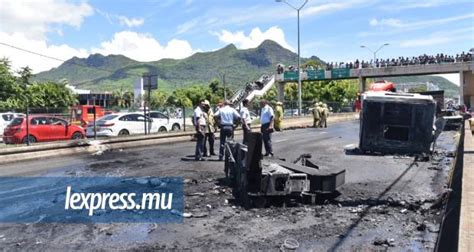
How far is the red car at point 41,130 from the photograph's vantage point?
18.2 m

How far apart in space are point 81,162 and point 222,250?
31.1ft

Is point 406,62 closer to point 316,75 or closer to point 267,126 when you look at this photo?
point 316,75

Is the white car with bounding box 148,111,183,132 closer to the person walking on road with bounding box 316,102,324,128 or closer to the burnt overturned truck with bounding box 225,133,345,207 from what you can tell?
the person walking on road with bounding box 316,102,324,128

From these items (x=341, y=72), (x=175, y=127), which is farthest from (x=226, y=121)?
(x=341, y=72)

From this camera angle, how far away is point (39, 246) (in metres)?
5.86

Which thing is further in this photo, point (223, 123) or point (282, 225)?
point (223, 123)

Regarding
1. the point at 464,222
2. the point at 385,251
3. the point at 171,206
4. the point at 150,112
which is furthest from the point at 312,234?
the point at 150,112

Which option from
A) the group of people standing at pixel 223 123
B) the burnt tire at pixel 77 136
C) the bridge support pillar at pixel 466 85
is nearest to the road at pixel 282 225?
the group of people standing at pixel 223 123

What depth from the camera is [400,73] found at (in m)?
66.6

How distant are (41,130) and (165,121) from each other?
767 cm

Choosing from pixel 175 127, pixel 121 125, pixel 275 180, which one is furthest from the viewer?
pixel 175 127

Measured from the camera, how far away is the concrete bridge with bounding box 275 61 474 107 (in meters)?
62.0

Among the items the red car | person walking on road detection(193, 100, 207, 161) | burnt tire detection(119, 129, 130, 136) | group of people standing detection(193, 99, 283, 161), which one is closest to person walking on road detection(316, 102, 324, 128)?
burnt tire detection(119, 129, 130, 136)

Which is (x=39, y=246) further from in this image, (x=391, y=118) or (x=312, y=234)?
(x=391, y=118)
